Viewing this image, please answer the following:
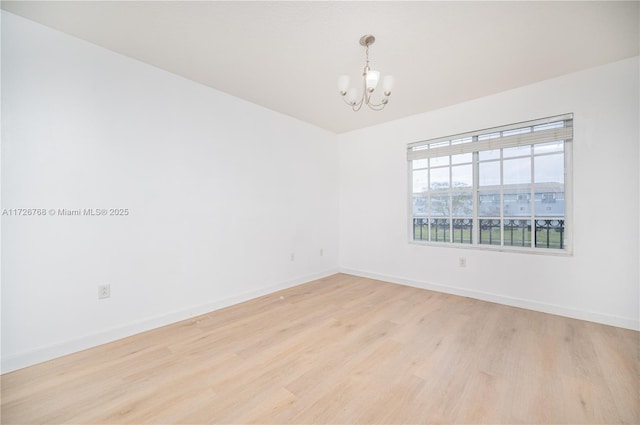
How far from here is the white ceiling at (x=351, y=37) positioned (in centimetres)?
187

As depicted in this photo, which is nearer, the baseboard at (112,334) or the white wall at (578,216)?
the baseboard at (112,334)

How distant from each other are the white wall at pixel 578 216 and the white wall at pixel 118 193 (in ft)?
7.33

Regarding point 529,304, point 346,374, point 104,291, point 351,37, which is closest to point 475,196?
point 529,304

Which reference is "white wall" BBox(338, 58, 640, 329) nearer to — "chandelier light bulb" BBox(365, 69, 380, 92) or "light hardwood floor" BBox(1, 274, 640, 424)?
"light hardwood floor" BBox(1, 274, 640, 424)

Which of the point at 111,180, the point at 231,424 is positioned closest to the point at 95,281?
the point at 111,180

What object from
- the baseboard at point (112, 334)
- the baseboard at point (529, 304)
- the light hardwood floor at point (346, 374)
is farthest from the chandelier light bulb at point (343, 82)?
the baseboard at point (529, 304)

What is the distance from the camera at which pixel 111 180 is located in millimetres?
2342

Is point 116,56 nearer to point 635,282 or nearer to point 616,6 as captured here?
point 616,6

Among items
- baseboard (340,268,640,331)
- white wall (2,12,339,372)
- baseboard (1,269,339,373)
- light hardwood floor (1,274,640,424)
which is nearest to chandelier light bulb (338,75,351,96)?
white wall (2,12,339,372)

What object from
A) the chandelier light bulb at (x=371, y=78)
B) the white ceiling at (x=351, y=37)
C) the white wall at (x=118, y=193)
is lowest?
the white wall at (x=118, y=193)

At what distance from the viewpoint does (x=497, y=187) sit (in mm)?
3299

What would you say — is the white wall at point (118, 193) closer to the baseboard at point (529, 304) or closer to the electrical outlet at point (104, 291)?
the electrical outlet at point (104, 291)

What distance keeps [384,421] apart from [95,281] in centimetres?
249

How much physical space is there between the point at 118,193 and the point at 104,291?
34.3 inches
